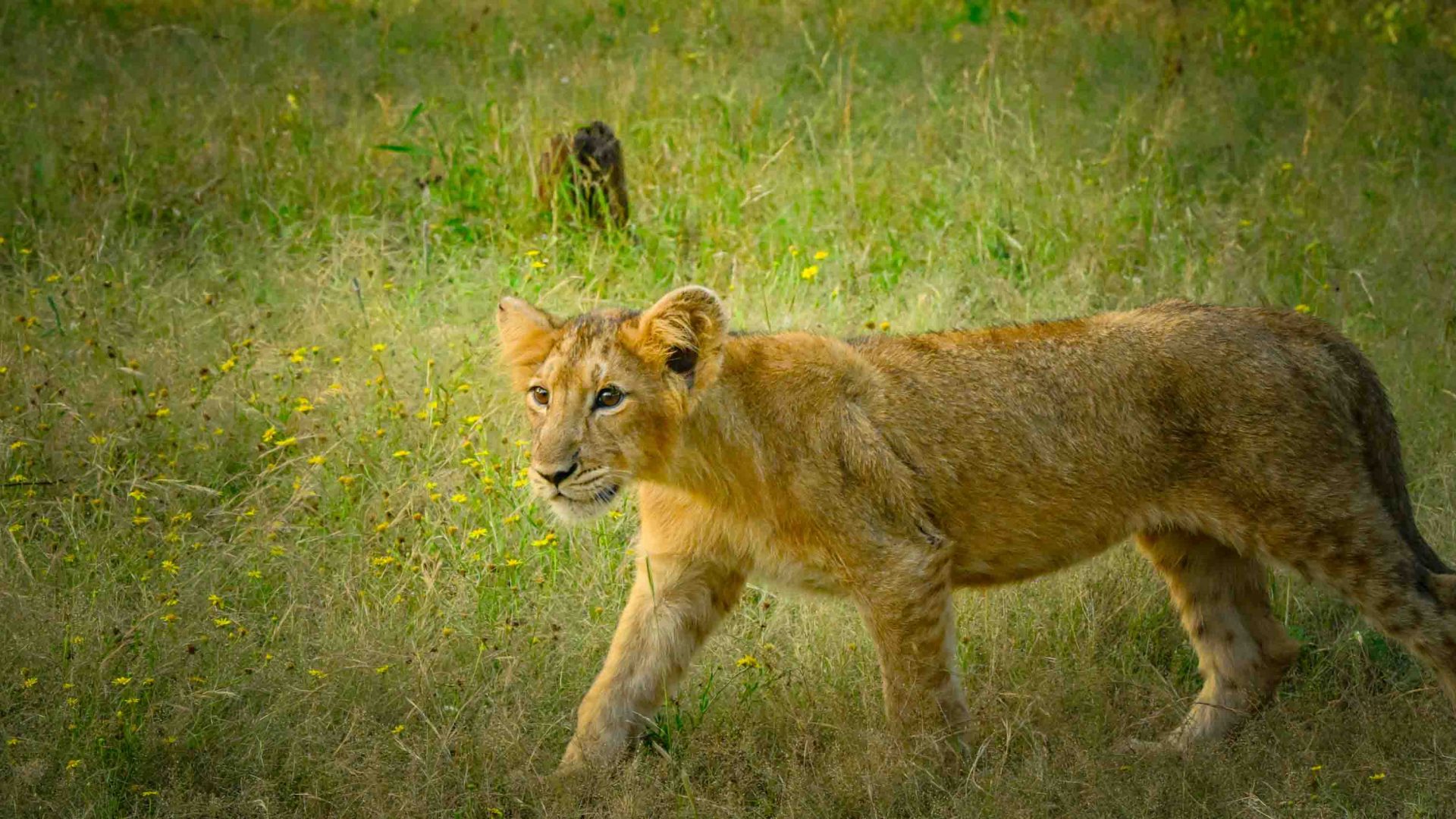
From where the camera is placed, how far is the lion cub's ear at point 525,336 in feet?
16.8

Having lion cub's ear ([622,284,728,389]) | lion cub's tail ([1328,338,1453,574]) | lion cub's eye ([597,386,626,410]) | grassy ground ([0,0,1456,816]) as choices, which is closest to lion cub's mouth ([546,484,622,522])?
lion cub's eye ([597,386,626,410])

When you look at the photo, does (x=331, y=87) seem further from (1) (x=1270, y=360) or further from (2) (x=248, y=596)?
(1) (x=1270, y=360)

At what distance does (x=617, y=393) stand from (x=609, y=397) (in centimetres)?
3

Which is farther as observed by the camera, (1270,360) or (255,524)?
(255,524)

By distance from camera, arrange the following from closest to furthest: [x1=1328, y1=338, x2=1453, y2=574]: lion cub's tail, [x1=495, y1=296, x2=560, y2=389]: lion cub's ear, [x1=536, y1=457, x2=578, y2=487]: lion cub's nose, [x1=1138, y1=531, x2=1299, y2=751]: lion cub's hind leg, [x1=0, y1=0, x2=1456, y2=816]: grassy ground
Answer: [x1=536, y1=457, x2=578, y2=487]: lion cub's nose < [x1=0, y1=0, x2=1456, y2=816]: grassy ground < [x1=495, y1=296, x2=560, y2=389]: lion cub's ear < [x1=1328, y1=338, x2=1453, y2=574]: lion cub's tail < [x1=1138, y1=531, x2=1299, y2=751]: lion cub's hind leg

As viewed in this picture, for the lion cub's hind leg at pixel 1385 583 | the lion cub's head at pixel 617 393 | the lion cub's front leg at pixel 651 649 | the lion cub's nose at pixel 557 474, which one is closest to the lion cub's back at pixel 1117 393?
the lion cub's hind leg at pixel 1385 583

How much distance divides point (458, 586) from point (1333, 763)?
310 centimetres

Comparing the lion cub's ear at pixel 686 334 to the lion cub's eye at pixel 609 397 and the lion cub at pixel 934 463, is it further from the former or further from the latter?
the lion cub's eye at pixel 609 397

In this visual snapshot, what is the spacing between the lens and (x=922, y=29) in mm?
12516

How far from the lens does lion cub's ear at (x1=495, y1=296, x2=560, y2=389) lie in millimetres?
5133

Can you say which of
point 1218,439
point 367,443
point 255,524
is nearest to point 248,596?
point 255,524

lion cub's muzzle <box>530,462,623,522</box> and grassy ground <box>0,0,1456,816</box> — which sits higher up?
lion cub's muzzle <box>530,462,623,522</box>

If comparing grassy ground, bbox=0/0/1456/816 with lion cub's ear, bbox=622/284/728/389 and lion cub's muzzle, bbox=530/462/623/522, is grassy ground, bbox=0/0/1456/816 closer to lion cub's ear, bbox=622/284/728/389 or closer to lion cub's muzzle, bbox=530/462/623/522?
lion cub's muzzle, bbox=530/462/623/522

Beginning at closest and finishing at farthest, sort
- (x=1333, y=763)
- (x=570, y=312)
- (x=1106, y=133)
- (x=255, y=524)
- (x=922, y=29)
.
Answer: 1. (x=1333, y=763)
2. (x=255, y=524)
3. (x=570, y=312)
4. (x=1106, y=133)
5. (x=922, y=29)
